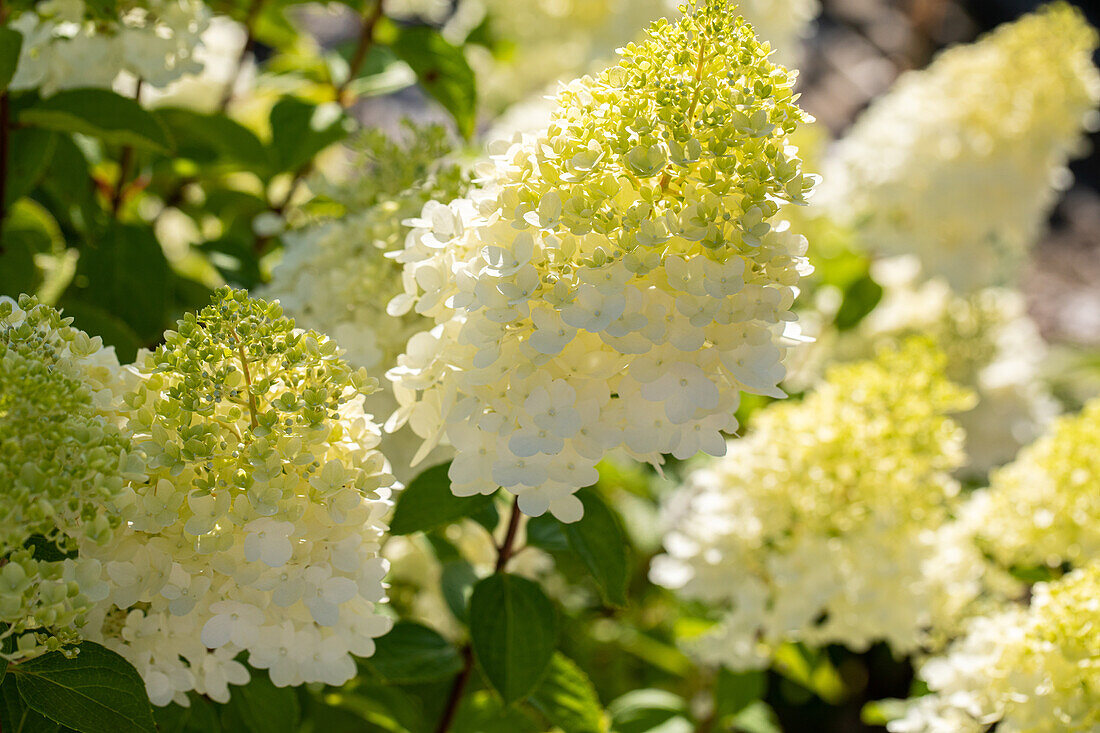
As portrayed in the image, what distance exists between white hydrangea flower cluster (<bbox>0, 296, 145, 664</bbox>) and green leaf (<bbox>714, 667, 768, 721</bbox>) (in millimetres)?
1079

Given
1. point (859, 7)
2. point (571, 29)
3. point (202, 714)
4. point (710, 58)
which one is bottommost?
point (202, 714)

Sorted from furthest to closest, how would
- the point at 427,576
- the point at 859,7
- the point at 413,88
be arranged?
the point at 859,7 → the point at 413,88 → the point at 427,576

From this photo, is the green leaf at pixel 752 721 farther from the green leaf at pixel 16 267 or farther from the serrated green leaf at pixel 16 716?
the green leaf at pixel 16 267

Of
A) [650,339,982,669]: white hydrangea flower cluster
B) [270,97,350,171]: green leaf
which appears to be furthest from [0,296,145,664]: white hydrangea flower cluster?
[650,339,982,669]: white hydrangea flower cluster

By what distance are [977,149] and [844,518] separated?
1.13 m

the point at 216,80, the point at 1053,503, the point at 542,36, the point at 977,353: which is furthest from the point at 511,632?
the point at 542,36

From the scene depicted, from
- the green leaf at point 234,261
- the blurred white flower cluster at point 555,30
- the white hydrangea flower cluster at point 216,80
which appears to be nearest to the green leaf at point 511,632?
the green leaf at point 234,261

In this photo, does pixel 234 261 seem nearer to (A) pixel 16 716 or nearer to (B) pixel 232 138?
(B) pixel 232 138

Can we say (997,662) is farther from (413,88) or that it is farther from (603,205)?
(413,88)

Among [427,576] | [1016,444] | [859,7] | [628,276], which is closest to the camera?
[628,276]

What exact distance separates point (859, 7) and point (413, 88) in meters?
2.62

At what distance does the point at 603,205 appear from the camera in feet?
2.37

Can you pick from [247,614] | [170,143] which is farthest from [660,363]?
[170,143]

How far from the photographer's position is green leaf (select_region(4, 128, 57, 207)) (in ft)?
3.82
